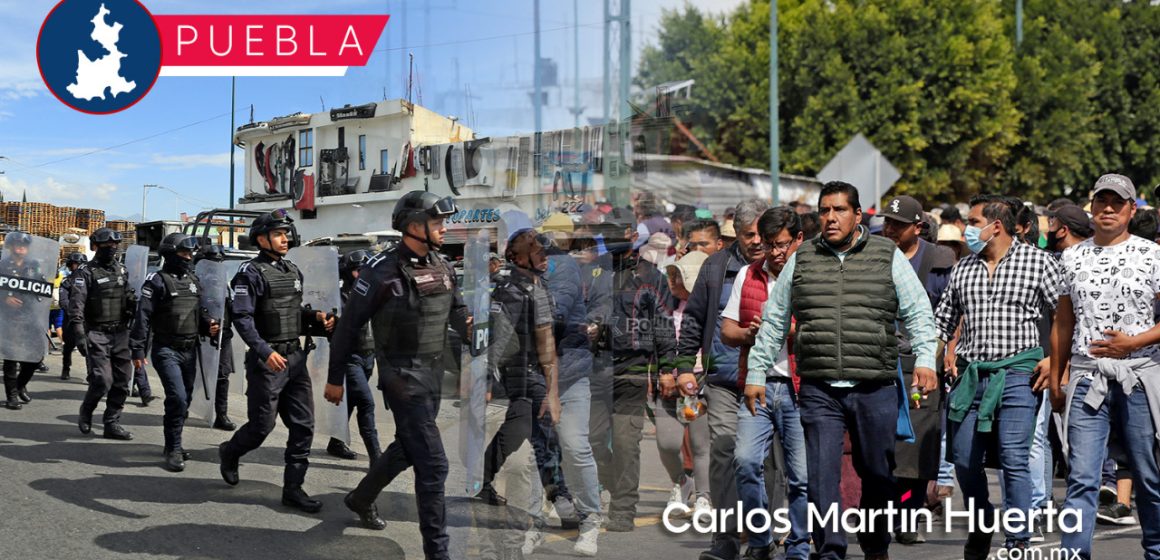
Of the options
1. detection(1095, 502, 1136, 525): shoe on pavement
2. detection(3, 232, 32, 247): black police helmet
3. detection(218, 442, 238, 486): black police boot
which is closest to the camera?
detection(1095, 502, 1136, 525): shoe on pavement

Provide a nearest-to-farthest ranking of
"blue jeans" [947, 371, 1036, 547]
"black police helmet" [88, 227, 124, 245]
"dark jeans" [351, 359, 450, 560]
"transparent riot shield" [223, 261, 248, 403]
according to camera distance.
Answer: "blue jeans" [947, 371, 1036, 547] → "dark jeans" [351, 359, 450, 560] → "black police helmet" [88, 227, 124, 245] → "transparent riot shield" [223, 261, 248, 403]

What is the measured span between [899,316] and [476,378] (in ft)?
6.29

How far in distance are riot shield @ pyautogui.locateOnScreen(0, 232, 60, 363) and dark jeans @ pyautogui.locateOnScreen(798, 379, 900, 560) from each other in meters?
8.50

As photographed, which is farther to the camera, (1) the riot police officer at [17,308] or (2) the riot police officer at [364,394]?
(1) the riot police officer at [17,308]

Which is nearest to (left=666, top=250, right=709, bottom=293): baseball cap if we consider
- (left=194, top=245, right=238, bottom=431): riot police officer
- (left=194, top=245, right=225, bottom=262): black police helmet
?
(left=194, top=245, right=225, bottom=262): black police helmet

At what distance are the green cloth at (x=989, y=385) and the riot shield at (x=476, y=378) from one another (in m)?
2.15

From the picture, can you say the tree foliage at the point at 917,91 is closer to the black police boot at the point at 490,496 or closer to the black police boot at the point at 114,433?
the black police boot at the point at 114,433

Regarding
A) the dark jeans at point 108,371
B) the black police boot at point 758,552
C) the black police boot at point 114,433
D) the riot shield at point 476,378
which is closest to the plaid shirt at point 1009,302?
the black police boot at point 758,552

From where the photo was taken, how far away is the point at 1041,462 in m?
6.13

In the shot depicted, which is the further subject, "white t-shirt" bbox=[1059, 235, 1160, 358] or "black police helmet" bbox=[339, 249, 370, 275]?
"black police helmet" bbox=[339, 249, 370, 275]

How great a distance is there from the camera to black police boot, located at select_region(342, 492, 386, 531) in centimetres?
629

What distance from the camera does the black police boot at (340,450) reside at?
8641mm

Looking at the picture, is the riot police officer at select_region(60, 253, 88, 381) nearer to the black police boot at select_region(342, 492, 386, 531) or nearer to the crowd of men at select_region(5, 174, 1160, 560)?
the crowd of men at select_region(5, 174, 1160, 560)

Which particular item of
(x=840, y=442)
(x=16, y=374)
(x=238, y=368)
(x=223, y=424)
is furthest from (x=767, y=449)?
(x=16, y=374)
